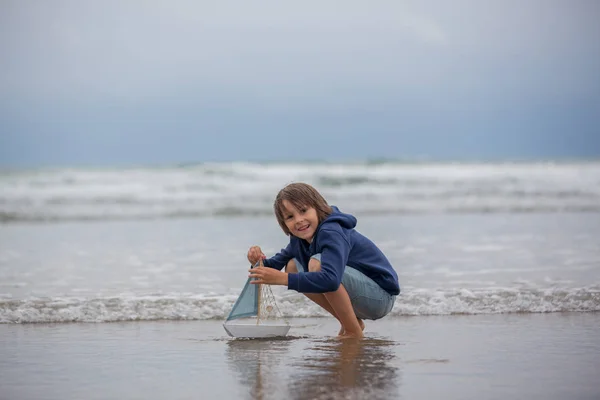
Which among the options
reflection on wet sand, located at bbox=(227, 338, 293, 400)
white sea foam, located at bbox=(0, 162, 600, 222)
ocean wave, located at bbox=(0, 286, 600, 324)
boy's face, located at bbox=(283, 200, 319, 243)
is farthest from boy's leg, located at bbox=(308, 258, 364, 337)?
white sea foam, located at bbox=(0, 162, 600, 222)

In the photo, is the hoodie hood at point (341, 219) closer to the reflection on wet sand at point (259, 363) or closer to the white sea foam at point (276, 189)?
the reflection on wet sand at point (259, 363)

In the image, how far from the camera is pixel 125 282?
6.64 meters

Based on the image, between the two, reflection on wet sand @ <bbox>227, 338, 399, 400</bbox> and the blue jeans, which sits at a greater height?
the blue jeans

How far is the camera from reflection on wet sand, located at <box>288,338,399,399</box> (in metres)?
3.26

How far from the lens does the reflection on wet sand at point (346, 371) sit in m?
3.26

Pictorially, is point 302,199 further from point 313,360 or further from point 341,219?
point 313,360

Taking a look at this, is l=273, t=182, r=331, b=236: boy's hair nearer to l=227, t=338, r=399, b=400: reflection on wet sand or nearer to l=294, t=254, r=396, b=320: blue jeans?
l=294, t=254, r=396, b=320: blue jeans

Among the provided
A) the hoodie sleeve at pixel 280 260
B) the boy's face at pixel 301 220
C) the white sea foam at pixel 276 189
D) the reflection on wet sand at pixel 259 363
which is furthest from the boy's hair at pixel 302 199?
the white sea foam at pixel 276 189

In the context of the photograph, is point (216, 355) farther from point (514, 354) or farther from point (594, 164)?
point (594, 164)

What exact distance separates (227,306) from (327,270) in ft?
5.35

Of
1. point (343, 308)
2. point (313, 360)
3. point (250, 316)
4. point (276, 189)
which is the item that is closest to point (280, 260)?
point (250, 316)

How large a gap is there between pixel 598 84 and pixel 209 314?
2350 cm

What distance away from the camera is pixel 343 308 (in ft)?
14.1

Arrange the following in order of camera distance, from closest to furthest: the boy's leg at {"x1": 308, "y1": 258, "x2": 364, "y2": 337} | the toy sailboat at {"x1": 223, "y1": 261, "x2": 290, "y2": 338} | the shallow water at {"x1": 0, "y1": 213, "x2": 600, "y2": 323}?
the boy's leg at {"x1": 308, "y1": 258, "x2": 364, "y2": 337} < the toy sailboat at {"x1": 223, "y1": 261, "x2": 290, "y2": 338} < the shallow water at {"x1": 0, "y1": 213, "x2": 600, "y2": 323}
